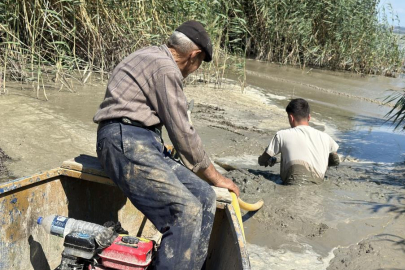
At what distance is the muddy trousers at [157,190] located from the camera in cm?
280

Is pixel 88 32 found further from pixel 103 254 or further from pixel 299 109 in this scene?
pixel 103 254

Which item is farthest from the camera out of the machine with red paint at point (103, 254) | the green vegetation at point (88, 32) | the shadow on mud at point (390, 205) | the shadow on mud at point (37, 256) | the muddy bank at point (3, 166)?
the green vegetation at point (88, 32)

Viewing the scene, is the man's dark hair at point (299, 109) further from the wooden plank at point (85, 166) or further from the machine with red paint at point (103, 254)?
the machine with red paint at point (103, 254)

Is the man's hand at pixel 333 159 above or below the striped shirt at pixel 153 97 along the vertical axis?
below

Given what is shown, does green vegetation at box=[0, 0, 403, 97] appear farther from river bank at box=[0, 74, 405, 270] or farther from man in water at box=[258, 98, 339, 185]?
man in water at box=[258, 98, 339, 185]

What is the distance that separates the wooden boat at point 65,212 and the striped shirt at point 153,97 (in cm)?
51

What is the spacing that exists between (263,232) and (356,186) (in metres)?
1.67

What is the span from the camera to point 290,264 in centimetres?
399

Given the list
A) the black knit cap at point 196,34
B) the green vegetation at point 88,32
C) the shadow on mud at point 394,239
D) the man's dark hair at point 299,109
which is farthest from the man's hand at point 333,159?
the green vegetation at point 88,32

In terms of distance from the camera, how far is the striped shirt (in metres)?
2.85

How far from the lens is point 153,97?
2877 millimetres

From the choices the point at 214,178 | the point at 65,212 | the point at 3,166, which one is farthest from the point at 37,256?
the point at 3,166

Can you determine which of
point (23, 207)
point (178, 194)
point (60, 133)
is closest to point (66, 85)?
point (60, 133)

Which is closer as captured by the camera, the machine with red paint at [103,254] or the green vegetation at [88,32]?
the machine with red paint at [103,254]
